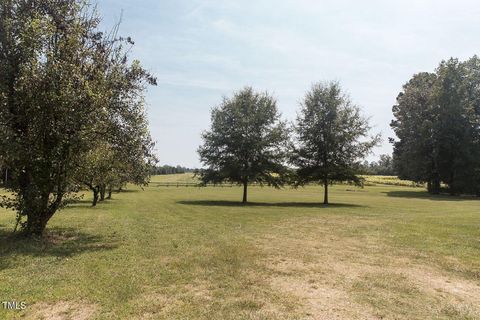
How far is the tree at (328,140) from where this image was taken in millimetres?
39188

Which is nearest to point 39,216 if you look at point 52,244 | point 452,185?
point 52,244

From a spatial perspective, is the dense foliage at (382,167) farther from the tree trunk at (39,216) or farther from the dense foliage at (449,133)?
the tree trunk at (39,216)

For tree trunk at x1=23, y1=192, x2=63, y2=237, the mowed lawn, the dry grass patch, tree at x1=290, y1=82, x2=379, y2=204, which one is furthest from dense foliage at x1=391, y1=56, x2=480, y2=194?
the dry grass patch

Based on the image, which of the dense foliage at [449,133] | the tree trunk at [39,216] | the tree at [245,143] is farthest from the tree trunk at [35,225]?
the dense foliage at [449,133]

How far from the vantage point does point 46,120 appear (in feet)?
45.1

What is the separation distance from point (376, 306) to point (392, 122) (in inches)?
3149

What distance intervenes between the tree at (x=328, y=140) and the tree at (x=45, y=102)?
27169 mm

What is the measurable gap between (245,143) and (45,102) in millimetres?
27300

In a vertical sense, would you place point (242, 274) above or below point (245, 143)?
below

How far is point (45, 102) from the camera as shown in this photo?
13422 millimetres

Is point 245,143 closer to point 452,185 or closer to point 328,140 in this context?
point 328,140

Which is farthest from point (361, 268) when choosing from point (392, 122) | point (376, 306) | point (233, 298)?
point (392, 122)

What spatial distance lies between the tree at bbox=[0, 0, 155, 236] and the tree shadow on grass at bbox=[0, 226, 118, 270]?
0.72 m

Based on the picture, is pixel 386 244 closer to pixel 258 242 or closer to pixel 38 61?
pixel 258 242
